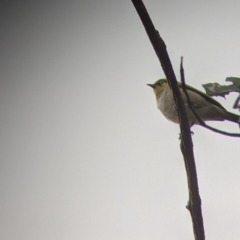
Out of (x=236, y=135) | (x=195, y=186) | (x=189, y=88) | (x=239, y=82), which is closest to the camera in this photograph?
(x=195, y=186)

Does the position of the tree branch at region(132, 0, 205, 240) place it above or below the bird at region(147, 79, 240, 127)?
below

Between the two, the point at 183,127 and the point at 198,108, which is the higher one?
the point at 198,108

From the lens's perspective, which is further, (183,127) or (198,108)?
(198,108)

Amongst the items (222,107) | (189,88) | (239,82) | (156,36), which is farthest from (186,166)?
(189,88)

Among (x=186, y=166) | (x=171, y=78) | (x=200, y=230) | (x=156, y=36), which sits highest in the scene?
(x=156, y=36)

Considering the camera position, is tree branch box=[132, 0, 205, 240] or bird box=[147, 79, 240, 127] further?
bird box=[147, 79, 240, 127]

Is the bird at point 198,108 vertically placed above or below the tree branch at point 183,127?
above

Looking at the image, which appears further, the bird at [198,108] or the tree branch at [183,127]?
the bird at [198,108]

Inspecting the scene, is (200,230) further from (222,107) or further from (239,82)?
(222,107)
